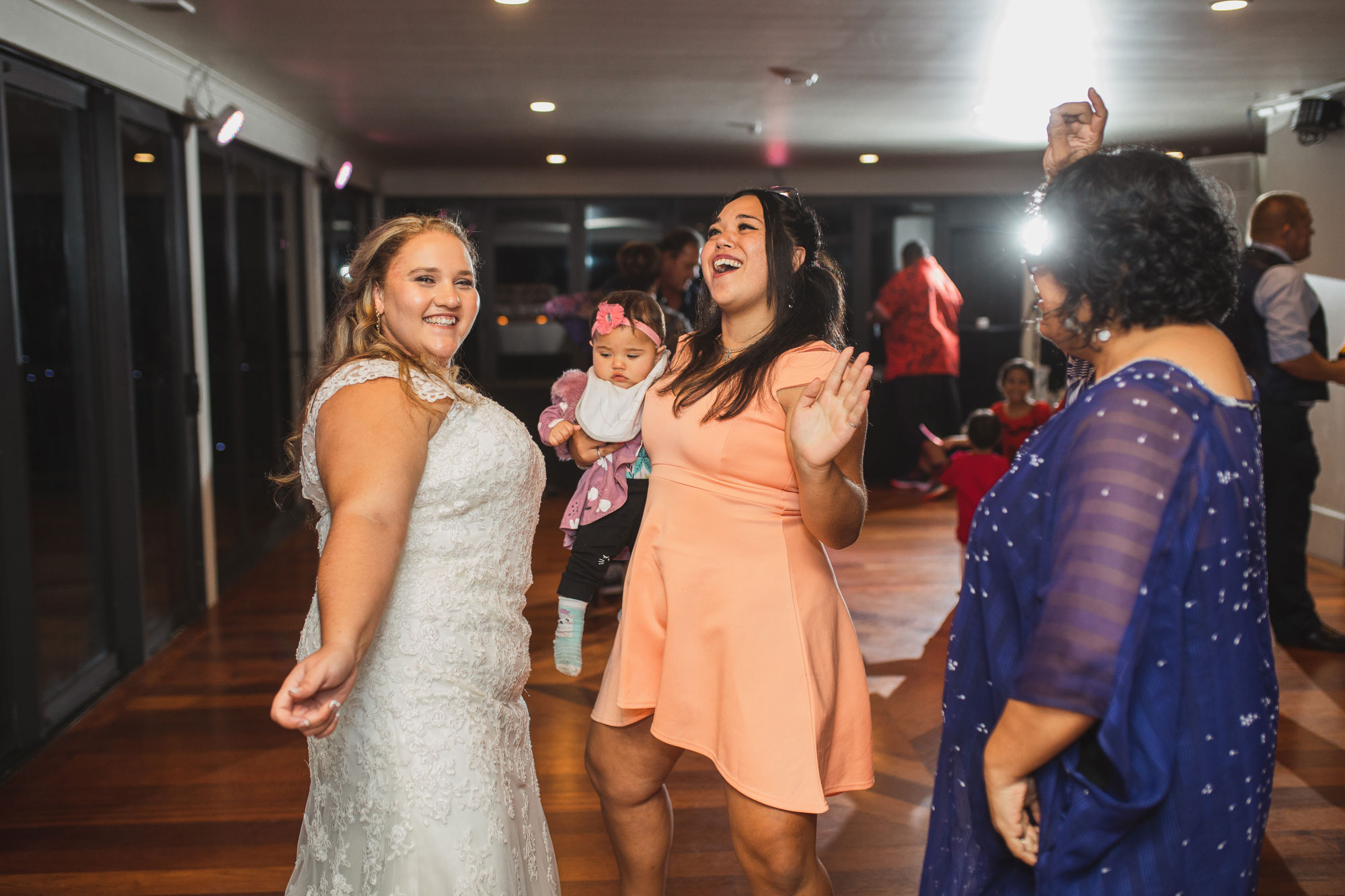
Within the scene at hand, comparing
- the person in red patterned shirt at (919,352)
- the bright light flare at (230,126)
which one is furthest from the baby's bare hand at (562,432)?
the person in red patterned shirt at (919,352)

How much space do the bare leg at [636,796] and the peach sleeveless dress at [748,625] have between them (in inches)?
2.5

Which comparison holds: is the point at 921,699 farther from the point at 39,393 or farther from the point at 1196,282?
the point at 39,393

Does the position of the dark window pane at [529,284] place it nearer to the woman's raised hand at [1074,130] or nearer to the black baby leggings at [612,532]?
the black baby leggings at [612,532]

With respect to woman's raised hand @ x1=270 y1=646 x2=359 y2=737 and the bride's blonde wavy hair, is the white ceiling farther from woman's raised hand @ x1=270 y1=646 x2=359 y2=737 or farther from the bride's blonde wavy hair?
woman's raised hand @ x1=270 y1=646 x2=359 y2=737

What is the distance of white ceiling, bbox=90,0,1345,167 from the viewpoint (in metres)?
3.89

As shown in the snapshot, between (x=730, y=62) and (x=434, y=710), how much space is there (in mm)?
3927

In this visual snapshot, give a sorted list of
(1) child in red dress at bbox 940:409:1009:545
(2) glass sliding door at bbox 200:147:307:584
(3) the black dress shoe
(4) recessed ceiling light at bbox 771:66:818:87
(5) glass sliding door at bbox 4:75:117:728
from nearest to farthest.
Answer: (5) glass sliding door at bbox 4:75:117:728 < (3) the black dress shoe < (1) child in red dress at bbox 940:409:1009:545 < (4) recessed ceiling light at bbox 771:66:818:87 < (2) glass sliding door at bbox 200:147:307:584

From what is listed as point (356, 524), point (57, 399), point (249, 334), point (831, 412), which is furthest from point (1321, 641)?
point (249, 334)

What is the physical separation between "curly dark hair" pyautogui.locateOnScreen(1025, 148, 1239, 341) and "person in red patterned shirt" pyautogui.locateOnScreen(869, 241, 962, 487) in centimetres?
673

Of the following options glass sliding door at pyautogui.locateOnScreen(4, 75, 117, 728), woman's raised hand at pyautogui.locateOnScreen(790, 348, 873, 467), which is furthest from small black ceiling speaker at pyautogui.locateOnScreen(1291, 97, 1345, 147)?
glass sliding door at pyautogui.locateOnScreen(4, 75, 117, 728)

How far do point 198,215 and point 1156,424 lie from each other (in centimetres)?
476

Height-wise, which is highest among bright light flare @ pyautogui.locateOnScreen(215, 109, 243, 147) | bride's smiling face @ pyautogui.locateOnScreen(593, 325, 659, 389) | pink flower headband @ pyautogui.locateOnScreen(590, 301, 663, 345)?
bright light flare @ pyautogui.locateOnScreen(215, 109, 243, 147)


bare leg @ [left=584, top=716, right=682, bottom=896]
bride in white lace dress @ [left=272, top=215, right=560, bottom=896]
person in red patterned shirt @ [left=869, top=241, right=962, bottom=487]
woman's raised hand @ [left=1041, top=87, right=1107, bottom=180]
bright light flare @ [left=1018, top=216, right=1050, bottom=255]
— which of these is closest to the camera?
bright light flare @ [left=1018, top=216, right=1050, bottom=255]

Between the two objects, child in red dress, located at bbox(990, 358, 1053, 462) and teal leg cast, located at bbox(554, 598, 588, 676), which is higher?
child in red dress, located at bbox(990, 358, 1053, 462)
